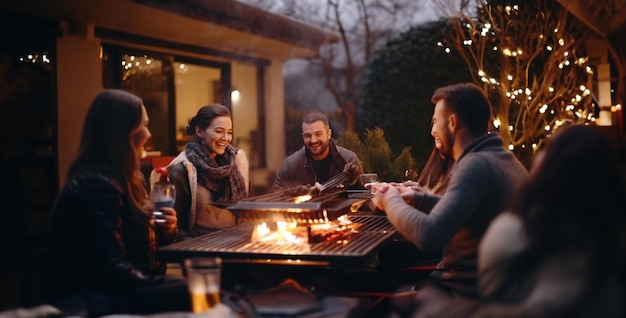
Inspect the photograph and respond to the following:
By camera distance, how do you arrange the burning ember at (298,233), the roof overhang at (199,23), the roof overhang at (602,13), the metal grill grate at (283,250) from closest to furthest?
the metal grill grate at (283,250), the burning ember at (298,233), the roof overhang at (602,13), the roof overhang at (199,23)

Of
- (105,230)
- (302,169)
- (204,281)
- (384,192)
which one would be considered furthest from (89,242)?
(302,169)

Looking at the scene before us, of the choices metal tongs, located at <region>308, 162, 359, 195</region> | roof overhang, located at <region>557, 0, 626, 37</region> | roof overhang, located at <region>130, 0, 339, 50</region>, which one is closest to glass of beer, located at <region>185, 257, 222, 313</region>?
metal tongs, located at <region>308, 162, 359, 195</region>

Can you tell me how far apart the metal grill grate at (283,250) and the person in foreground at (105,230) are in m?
0.22

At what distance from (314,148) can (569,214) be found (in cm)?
350

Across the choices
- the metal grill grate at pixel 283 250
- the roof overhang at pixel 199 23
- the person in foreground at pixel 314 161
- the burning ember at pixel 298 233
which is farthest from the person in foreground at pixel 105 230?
the person in foreground at pixel 314 161

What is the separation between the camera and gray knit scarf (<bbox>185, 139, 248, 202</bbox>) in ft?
15.2

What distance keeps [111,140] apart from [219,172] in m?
1.69

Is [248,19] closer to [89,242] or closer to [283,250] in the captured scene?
[283,250]

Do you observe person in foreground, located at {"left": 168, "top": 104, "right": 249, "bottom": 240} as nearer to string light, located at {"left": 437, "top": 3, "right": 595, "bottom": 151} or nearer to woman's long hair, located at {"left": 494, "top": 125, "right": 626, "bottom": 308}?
woman's long hair, located at {"left": 494, "top": 125, "right": 626, "bottom": 308}

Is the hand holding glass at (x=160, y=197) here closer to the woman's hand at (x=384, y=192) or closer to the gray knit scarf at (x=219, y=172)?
the woman's hand at (x=384, y=192)

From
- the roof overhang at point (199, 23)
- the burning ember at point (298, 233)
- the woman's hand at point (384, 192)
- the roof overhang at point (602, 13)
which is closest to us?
the woman's hand at point (384, 192)

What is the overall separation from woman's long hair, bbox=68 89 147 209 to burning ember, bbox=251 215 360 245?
2.29 feet

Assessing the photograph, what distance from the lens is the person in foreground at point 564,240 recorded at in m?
2.12

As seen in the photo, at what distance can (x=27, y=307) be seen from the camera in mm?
3084
